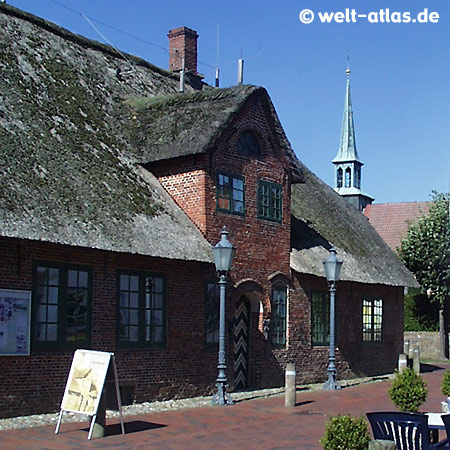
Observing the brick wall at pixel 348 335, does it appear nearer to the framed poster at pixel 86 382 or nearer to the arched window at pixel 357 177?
the framed poster at pixel 86 382

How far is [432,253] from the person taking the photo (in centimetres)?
3881

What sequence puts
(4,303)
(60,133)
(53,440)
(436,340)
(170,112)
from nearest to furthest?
(53,440)
(4,303)
(60,133)
(170,112)
(436,340)

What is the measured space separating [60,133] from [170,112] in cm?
392

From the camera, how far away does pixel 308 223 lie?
2514cm

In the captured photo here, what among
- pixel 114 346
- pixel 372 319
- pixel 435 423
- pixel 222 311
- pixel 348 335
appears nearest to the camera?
pixel 435 423

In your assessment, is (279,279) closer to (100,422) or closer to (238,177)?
(238,177)

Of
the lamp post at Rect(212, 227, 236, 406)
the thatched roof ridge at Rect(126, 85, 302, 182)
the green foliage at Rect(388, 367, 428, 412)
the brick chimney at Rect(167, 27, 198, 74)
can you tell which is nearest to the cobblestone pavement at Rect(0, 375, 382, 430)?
the lamp post at Rect(212, 227, 236, 406)

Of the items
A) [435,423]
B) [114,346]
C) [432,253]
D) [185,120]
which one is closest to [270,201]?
[185,120]

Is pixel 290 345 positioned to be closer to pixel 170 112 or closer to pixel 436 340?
pixel 170 112

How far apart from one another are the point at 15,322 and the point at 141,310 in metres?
3.40

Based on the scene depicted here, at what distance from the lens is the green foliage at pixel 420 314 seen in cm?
4047

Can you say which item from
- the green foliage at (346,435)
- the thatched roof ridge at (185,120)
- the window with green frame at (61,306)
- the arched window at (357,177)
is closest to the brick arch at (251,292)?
the thatched roof ridge at (185,120)

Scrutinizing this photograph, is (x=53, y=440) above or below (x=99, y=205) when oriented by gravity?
below

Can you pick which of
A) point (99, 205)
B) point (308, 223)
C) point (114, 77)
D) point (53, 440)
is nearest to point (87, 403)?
point (53, 440)
